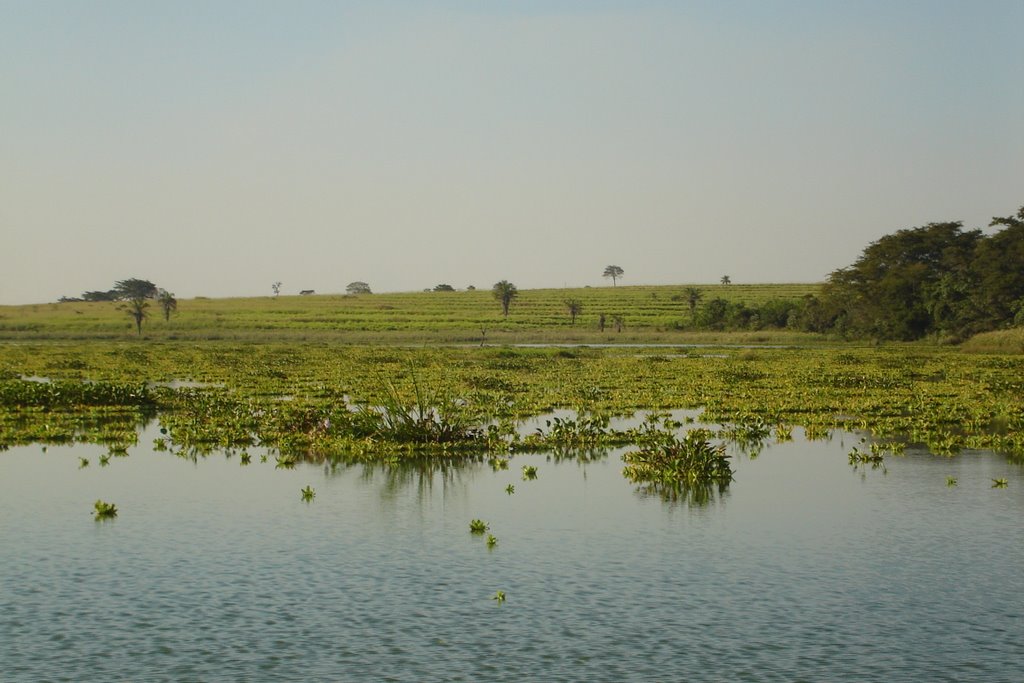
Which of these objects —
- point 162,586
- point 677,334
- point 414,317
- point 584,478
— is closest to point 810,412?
point 584,478

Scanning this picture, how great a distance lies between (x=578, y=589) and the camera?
15.1m

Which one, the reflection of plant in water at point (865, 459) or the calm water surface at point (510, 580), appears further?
the reflection of plant in water at point (865, 459)

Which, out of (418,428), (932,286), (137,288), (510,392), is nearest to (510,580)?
(418,428)

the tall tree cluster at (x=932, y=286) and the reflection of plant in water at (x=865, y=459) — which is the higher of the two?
the tall tree cluster at (x=932, y=286)

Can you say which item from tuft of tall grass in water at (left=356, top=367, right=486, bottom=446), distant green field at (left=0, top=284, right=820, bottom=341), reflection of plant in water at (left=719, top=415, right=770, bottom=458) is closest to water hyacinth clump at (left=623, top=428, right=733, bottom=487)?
reflection of plant in water at (left=719, top=415, right=770, bottom=458)

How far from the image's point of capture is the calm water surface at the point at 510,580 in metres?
12.2

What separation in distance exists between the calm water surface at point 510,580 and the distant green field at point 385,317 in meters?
87.8

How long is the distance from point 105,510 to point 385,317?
127 m

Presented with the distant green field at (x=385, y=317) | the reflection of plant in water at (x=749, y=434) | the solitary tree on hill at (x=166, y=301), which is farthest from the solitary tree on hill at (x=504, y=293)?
the reflection of plant in water at (x=749, y=434)

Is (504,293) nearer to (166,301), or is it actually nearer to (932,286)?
(166,301)

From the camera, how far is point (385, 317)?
146m

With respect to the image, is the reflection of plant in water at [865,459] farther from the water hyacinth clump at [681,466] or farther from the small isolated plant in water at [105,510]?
the small isolated plant in water at [105,510]

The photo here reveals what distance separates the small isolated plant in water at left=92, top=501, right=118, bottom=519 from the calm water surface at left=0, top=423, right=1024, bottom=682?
0.22 m

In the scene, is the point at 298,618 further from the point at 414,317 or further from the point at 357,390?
the point at 414,317
